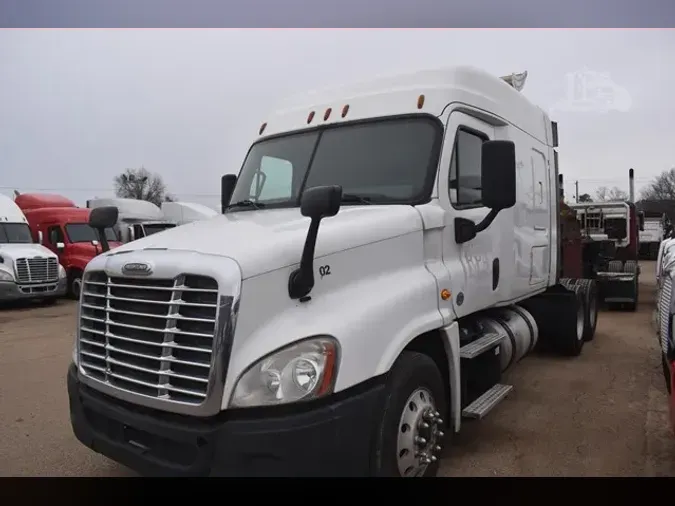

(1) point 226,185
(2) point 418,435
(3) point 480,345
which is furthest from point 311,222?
(1) point 226,185

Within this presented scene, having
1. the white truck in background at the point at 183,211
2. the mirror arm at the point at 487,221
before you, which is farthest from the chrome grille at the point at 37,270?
the mirror arm at the point at 487,221

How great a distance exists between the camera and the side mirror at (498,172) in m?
3.36

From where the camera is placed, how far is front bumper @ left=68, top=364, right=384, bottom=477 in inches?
97.2

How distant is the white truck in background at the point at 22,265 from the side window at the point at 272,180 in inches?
441

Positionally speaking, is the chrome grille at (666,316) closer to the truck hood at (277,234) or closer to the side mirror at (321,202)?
the truck hood at (277,234)

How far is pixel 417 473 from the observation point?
3086 millimetres

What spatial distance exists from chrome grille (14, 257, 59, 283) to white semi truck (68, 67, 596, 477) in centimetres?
1101

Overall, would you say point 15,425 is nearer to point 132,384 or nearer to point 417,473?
point 132,384

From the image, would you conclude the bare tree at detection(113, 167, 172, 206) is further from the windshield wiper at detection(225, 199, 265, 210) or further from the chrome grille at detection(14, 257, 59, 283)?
the windshield wiper at detection(225, 199, 265, 210)

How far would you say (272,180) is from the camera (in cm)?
420

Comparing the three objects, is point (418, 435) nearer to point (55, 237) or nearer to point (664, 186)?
point (664, 186)

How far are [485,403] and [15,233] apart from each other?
1419 cm

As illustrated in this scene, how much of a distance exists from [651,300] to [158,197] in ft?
50.9

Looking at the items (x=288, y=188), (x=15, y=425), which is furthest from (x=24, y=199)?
(x=288, y=188)
